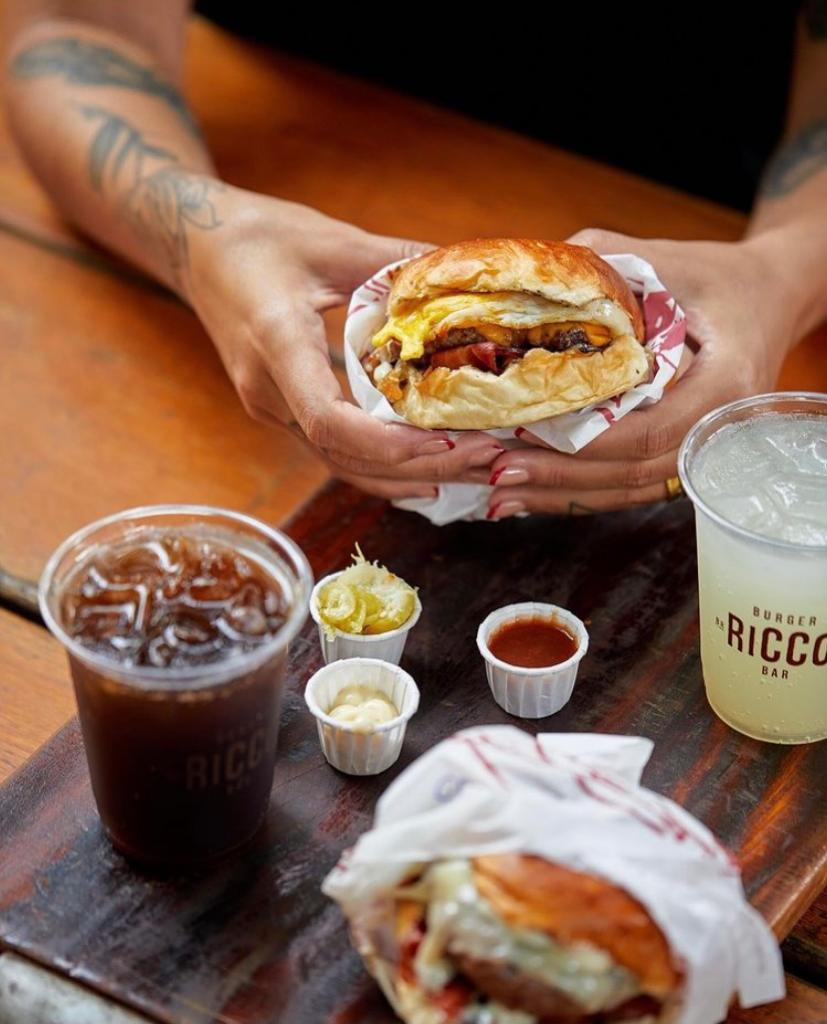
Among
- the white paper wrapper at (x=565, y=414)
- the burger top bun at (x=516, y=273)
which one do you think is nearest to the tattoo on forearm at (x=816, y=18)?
the white paper wrapper at (x=565, y=414)

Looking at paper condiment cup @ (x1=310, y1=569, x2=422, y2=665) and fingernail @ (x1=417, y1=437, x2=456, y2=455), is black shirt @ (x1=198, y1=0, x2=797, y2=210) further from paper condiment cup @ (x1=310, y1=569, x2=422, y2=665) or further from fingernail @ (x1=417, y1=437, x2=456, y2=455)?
paper condiment cup @ (x1=310, y1=569, x2=422, y2=665)

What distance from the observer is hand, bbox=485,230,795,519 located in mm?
1930

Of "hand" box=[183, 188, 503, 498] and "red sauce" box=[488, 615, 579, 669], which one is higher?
"hand" box=[183, 188, 503, 498]

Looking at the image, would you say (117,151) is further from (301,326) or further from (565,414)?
(565,414)

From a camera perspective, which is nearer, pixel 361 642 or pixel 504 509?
pixel 361 642

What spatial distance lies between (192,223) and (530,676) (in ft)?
3.51

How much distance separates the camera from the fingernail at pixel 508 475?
6.28ft

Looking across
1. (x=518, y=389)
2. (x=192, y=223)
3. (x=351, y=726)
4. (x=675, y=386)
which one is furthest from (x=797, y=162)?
(x=351, y=726)

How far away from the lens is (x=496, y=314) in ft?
5.84

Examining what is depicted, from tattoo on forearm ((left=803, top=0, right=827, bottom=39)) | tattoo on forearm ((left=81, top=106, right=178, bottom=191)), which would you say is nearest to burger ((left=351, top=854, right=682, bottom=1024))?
tattoo on forearm ((left=81, top=106, right=178, bottom=191))

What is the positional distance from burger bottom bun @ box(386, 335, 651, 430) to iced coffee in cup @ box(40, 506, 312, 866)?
33 cm

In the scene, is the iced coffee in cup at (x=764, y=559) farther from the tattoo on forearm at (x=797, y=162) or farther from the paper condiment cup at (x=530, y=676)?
the tattoo on forearm at (x=797, y=162)

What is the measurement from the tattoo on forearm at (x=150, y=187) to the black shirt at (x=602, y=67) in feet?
2.56

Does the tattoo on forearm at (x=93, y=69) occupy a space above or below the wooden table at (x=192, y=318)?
above
